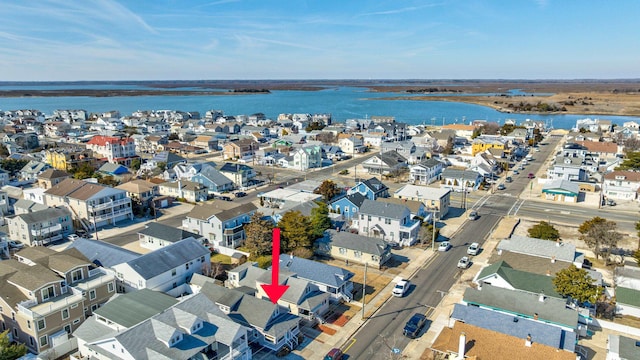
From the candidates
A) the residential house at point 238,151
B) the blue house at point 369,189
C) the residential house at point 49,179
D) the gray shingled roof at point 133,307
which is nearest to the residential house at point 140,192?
the residential house at point 49,179

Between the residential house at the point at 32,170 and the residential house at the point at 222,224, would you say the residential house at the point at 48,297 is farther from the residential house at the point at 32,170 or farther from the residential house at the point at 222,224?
the residential house at the point at 32,170

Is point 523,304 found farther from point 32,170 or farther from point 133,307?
point 32,170

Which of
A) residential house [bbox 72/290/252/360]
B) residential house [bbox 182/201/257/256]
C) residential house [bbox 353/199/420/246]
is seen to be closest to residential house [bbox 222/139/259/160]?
residential house [bbox 182/201/257/256]

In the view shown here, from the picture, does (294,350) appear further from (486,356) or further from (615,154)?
(615,154)

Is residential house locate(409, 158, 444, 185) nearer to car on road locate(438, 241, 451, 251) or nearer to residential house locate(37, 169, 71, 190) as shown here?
car on road locate(438, 241, 451, 251)

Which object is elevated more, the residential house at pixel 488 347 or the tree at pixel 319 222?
the tree at pixel 319 222

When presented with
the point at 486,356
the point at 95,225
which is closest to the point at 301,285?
the point at 486,356
